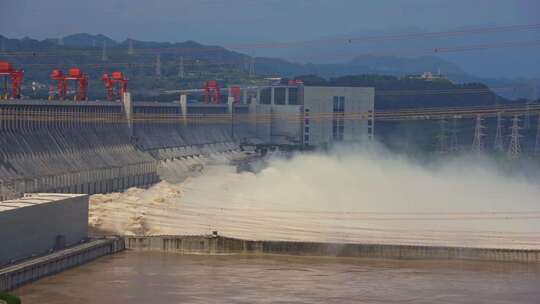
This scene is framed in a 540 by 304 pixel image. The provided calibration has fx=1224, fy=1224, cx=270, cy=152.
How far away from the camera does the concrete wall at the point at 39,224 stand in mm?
24547

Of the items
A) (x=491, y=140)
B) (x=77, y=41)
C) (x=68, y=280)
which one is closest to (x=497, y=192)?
(x=68, y=280)

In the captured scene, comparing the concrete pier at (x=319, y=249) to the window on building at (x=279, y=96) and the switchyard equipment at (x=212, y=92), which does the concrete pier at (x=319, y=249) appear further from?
the window on building at (x=279, y=96)

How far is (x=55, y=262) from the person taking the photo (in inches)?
1030

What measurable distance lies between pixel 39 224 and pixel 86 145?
15.3 meters

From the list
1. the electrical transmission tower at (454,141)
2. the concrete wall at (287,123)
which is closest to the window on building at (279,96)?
the concrete wall at (287,123)

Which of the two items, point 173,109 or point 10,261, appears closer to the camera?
point 10,261

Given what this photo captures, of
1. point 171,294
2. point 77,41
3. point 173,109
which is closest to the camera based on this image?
point 171,294

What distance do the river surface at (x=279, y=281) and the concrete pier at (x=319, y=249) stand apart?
0.48 meters

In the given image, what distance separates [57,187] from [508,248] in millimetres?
13025

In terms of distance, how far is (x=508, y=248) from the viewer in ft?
102

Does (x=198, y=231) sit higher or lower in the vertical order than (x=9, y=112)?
lower

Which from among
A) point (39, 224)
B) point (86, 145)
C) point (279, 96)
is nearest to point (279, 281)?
point (39, 224)

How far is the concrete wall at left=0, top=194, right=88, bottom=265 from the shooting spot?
24.5m

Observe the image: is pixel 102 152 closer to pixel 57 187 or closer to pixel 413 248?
pixel 57 187
